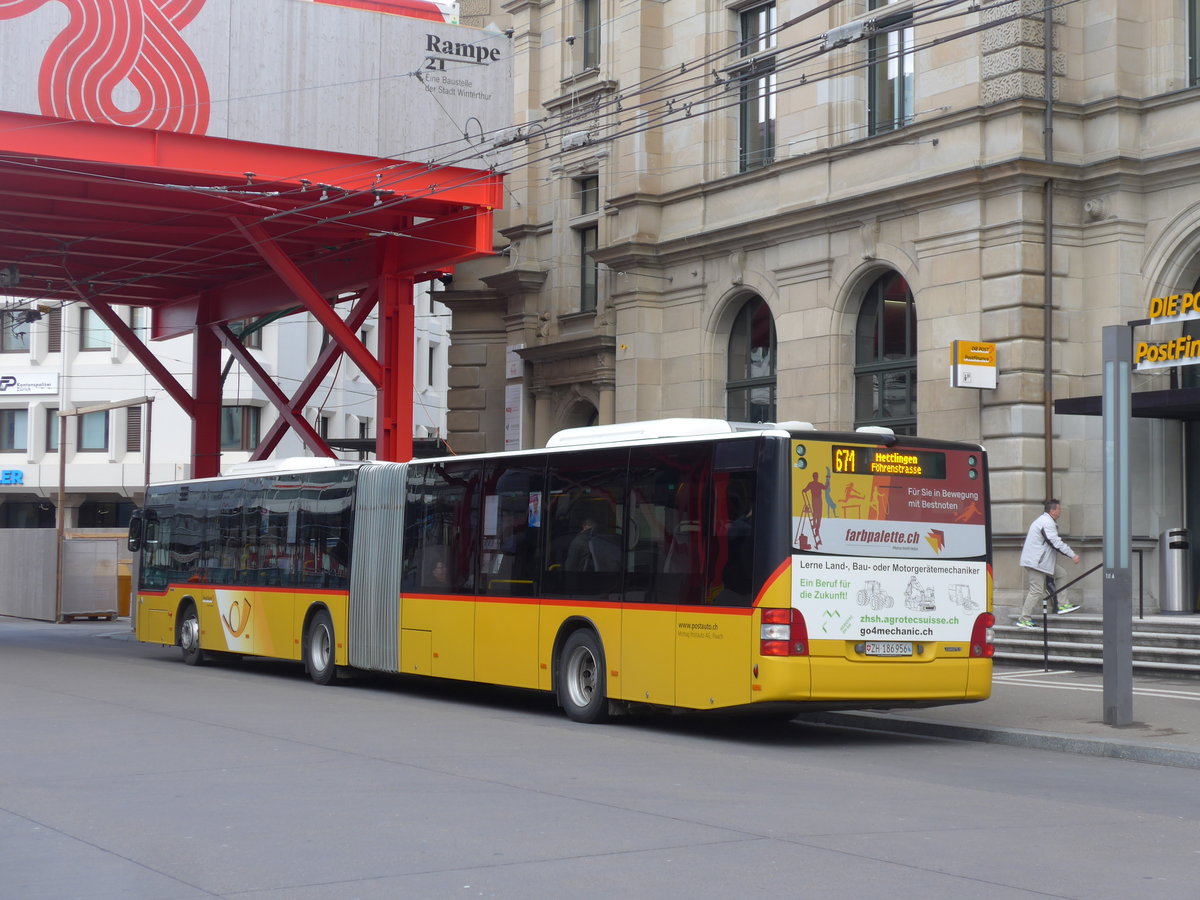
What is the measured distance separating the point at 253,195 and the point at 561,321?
8.34 meters

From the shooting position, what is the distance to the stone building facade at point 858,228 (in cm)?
2380

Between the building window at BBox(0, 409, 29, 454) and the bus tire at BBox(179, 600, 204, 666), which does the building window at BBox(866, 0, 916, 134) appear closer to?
the bus tire at BBox(179, 600, 204, 666)

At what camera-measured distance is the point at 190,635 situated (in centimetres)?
2503

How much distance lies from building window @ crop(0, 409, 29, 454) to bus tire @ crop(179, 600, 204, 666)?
39466 millimetres

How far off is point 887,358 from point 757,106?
567 cm

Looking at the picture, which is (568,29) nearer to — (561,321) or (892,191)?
(561,321)

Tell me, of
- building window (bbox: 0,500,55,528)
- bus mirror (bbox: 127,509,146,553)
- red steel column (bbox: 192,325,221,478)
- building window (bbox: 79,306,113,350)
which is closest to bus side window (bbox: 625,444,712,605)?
bus mirror (bbox: 127,509,146,553)

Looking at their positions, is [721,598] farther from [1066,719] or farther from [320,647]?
[320,647]

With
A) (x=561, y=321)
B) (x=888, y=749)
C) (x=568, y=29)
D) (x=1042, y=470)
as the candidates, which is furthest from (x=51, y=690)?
(x=568, y=29)

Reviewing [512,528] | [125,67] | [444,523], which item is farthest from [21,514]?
[512,528]

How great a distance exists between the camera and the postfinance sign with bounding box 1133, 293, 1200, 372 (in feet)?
A: 71.6

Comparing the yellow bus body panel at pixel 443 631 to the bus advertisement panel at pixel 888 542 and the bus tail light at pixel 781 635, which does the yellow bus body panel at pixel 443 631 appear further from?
the bus advertisement panel at pixel 888 542

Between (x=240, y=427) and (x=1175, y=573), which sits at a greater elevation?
(x=240, y=427)

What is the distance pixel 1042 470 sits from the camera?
939 inches
